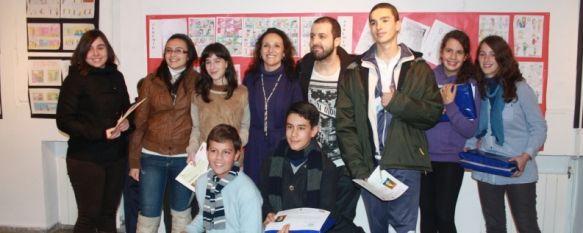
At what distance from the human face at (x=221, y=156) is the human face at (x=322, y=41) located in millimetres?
747

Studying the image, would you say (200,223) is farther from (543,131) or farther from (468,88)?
(543,131)

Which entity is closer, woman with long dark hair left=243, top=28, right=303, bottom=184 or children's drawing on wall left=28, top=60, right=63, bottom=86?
woman with long dark hair left=243, top=28, right=303, bottom=184

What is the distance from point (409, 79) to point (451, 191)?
764 mm

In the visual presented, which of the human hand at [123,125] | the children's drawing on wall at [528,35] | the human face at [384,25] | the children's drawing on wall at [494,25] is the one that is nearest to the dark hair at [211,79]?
the human hand at [123,125]

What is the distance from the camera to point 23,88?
394 centimetres

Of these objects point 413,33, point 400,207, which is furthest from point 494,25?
point 400,207

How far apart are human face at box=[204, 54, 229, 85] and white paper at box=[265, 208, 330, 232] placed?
0.95 metres

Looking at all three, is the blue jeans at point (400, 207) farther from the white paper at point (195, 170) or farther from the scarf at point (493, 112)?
the white paper at point (195, 170)

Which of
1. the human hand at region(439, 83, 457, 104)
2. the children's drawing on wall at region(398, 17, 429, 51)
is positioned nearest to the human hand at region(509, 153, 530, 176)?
the human hand at region(439, 83, 457, 104)

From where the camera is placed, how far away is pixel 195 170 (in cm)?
301

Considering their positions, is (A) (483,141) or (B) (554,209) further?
(B) (554,209)

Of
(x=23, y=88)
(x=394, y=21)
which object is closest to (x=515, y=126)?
(x=394, y=21)

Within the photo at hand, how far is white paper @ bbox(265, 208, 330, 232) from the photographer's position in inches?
96.2

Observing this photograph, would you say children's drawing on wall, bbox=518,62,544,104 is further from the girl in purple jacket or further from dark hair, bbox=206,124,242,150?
dark hair, bbox=206,124,242,150
